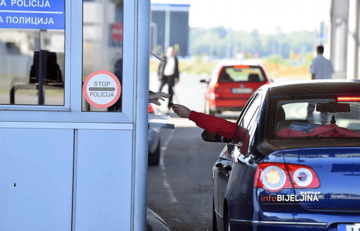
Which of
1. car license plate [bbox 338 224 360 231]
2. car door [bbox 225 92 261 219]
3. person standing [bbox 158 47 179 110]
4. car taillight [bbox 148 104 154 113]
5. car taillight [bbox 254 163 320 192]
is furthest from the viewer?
person standing [bbox 158 47 179 110]

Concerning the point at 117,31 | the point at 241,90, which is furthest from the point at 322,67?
the point at 117,31

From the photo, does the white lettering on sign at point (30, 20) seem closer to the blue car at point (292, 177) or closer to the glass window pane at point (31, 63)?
the glass window pane at point (31, 63)

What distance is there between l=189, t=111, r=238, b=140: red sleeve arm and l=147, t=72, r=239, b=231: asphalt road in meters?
1.84

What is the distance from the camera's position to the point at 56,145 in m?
4.61

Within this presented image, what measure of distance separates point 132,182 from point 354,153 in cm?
152

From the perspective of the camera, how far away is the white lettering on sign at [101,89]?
4695 mm

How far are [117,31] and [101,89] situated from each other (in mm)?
416

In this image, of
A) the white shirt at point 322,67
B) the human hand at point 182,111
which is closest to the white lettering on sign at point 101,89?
the human hand at point 182,111

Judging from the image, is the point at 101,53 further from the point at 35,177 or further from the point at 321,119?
the point at 321,119

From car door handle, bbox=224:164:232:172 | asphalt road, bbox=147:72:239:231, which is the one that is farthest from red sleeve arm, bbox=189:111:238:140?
asphalt road, bbox=147:72:239:231

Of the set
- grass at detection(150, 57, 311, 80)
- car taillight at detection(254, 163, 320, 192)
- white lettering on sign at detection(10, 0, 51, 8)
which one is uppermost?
white lettering on sign at detection(10, 0, 51, 8)

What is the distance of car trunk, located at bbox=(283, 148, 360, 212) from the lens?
12.9 ft

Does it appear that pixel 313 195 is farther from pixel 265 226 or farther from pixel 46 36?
pixel 46 36

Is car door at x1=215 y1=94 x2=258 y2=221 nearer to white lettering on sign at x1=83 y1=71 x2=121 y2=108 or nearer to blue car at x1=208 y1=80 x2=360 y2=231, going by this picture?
blue car at x1=208 y1=80 x2=360 y2=231
